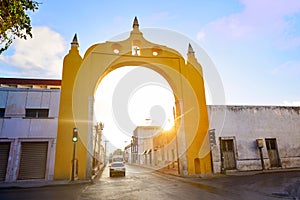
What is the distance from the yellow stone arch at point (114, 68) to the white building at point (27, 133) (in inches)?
29.2

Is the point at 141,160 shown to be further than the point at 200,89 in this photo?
Yes

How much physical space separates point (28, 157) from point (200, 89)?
1410cm

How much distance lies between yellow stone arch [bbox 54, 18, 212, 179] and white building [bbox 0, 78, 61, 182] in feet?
2.43

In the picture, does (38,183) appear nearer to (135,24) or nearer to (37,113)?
(37,113)

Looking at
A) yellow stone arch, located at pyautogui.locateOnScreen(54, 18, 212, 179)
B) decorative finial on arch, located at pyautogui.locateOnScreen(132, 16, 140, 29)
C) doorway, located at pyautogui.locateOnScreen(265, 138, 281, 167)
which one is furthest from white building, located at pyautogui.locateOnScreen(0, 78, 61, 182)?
doorway, located at pyautogui.locateOnScreen(265, 138, 281, 167)

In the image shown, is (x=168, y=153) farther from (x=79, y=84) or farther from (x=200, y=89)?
(x=79, y=84)

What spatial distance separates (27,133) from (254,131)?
59.1ft

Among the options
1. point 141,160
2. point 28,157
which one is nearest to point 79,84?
point 28,157

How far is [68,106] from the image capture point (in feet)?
50.3

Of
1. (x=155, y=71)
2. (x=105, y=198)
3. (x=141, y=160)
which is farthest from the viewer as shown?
(x=141, y=160)

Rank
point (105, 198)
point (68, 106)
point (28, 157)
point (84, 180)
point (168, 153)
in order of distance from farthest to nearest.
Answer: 1. point (168, 153)
2. point (68, 106)
3. point (28, 157)
4. point (84, 180)
5. point (105, 198)

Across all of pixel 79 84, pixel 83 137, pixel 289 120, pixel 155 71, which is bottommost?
pixel 83 137

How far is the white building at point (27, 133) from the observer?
1398cm

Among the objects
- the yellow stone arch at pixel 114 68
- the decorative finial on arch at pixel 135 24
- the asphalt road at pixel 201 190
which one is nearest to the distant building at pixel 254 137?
the yellow stone arch at pixel 114 68
